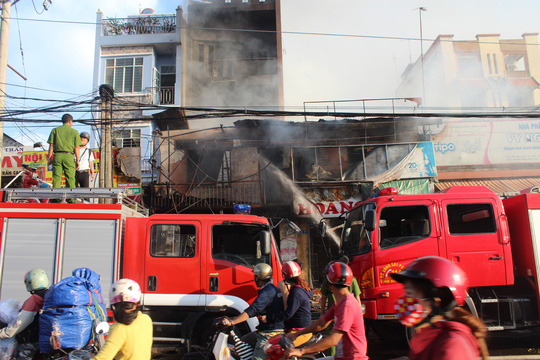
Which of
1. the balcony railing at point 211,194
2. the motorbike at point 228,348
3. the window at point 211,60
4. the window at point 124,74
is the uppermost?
the window at point 211,60

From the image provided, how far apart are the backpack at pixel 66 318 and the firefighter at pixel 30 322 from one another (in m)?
0.25

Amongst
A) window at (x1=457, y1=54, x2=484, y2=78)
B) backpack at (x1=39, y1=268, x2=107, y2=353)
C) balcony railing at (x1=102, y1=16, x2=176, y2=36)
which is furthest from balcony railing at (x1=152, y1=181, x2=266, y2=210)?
window at (x1=457, y1=54, x2=484, y2=78)

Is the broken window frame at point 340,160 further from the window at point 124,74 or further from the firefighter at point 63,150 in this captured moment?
the window at point 124,74

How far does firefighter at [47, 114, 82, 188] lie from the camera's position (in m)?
7.36

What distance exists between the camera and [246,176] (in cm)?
1441

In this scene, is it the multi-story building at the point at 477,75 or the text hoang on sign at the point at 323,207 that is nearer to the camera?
the text hoang on sign at the point at 323,207

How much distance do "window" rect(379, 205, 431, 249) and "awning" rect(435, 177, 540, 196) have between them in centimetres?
834

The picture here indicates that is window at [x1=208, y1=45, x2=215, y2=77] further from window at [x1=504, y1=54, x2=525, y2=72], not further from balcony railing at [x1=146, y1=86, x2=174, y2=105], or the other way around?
window at [x1=504, y1=54, x2=525, y2=72]

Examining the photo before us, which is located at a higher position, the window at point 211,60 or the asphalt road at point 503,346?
→ the window at point 211,60

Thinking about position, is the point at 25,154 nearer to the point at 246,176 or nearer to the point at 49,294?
the point at 246,176

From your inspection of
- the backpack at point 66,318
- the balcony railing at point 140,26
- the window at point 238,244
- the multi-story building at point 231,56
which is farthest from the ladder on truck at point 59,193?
the balcony railing at point 140,26

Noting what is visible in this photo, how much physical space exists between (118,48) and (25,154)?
7.20 meters

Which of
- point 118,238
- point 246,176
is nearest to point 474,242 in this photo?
point 118,238

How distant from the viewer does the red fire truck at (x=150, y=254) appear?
557 centimetres
